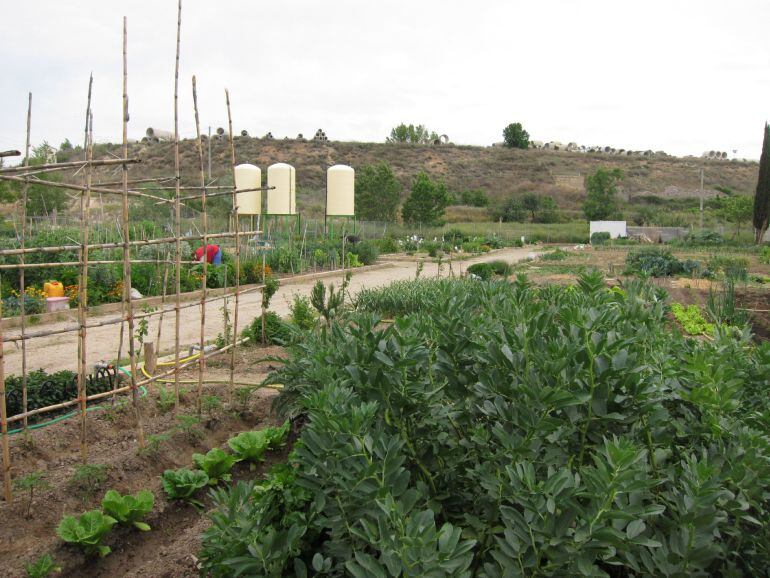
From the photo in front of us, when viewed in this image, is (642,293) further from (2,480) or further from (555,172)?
(555,172)

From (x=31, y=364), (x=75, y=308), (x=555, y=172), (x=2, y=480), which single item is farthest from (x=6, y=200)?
(x=555, y=172)

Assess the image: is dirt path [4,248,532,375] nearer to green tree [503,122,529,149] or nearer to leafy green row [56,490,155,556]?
leafy green row [56,490,155,556]

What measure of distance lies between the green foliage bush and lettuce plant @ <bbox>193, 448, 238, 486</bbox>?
6.01ft

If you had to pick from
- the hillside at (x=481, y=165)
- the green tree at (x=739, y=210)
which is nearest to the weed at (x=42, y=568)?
the green tree at (x=739, y=210)

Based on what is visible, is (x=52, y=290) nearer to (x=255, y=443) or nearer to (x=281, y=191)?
(x=281, y=191)

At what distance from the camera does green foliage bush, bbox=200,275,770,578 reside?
142cm

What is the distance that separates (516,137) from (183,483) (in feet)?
245

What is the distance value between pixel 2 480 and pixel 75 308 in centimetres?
740

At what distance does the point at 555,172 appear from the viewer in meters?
64.4

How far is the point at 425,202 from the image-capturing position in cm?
3756

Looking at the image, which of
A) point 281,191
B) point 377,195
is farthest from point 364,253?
point 377,195

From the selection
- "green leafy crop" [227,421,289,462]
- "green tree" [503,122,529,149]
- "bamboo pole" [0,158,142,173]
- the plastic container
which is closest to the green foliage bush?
"green leafy crop" [227,421,289,462]

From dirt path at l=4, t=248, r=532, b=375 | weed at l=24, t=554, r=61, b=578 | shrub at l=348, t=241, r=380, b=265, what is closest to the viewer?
weed at l=24, t=554, r=61, b=578

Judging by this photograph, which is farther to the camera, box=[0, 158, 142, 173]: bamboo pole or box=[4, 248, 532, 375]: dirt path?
box=[4, 248, 532, 375]: dirt path
